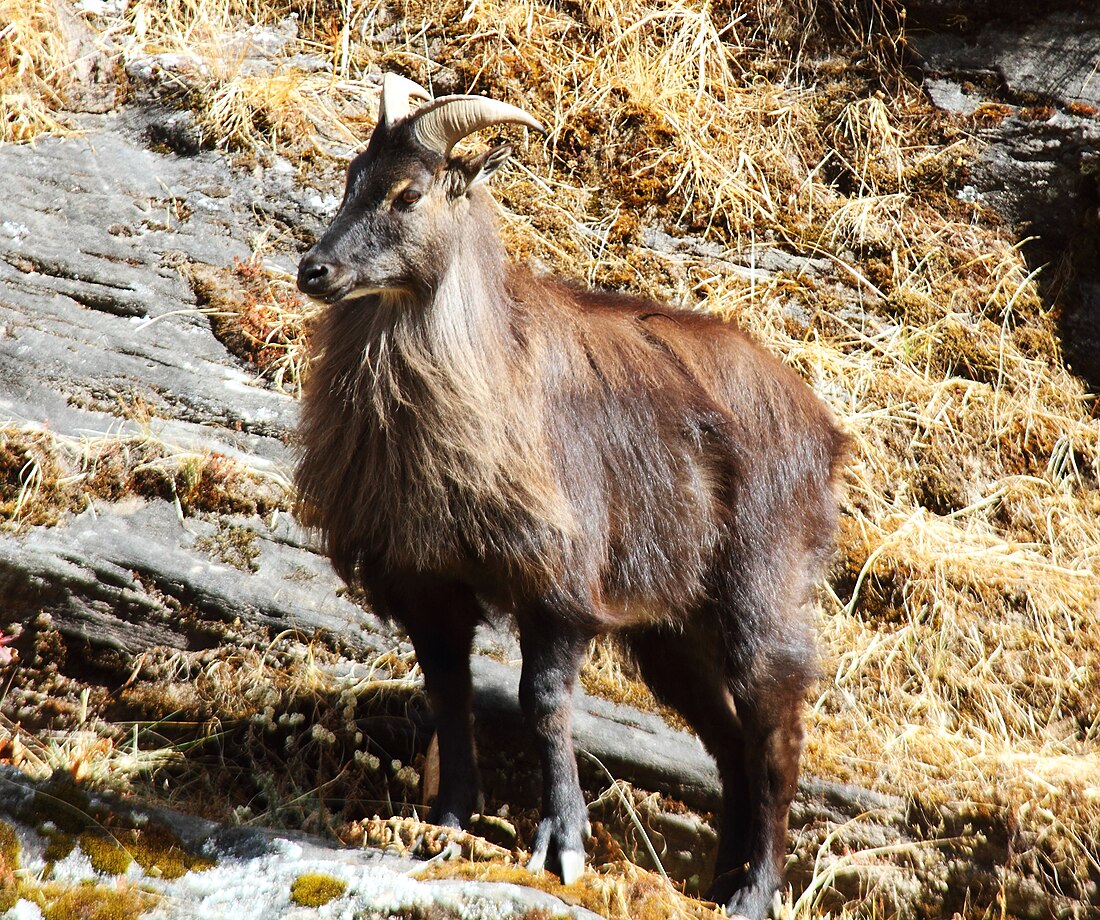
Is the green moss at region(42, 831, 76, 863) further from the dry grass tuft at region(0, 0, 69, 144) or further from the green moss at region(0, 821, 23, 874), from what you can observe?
the dry grass tuft at region(0, 0, 69, 144)

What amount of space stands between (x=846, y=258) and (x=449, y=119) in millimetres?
4056

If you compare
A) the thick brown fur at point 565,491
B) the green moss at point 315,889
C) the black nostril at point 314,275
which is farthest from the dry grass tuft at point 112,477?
the green moss at point 315,889

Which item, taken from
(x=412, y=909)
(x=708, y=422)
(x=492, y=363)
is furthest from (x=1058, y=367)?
(x=412, y=909)

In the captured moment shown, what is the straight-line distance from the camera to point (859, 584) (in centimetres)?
592

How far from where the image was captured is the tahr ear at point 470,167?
3998 mm

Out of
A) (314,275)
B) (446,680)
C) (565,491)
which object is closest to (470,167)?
(314,275)

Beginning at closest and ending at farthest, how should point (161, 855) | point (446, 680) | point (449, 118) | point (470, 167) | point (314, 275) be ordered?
point (161, 855)
point (314, 275)
point (449, 118)
point (470, 167)
point (446, 680)

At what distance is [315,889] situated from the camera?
10.2 feet

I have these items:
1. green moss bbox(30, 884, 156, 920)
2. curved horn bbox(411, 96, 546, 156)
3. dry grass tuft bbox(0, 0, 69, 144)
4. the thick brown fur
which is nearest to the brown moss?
the thick brown fur

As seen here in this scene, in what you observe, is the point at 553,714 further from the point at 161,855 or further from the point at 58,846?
the point at 58,846

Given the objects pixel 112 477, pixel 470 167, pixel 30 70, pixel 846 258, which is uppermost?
pixel 30 70

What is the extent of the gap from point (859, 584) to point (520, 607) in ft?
8.51

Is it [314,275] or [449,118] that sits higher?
[449,118]

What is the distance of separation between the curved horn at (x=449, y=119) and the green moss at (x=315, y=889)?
Answer: 239 centimetres
